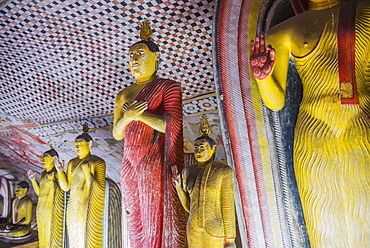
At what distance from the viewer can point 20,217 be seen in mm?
7758

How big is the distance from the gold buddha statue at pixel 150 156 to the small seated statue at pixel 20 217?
473 cm

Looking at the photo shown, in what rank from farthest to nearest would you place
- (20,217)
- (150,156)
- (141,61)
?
(20,217) < (141,61) < (150,156)

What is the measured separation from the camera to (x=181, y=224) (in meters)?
3.50

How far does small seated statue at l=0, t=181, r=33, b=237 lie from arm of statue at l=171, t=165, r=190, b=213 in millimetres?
5188

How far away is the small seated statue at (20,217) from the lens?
7629mm

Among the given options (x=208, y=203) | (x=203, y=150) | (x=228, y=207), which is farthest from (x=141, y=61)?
(x=228, y=207)

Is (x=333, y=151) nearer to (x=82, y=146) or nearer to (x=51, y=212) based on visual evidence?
(x=82, y=146)

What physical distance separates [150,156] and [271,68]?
1.52 m

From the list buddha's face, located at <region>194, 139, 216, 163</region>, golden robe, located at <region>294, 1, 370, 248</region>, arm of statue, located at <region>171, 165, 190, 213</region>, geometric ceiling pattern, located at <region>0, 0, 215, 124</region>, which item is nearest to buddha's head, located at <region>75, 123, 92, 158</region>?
geometric ceiling pattern, located at <region>0, 0, 215, 124</region>

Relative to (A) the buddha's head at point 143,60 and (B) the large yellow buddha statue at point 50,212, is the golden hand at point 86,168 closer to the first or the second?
(B) the large yellow buddha statue at point 50,212

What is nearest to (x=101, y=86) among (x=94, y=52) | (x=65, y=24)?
(x=94, y=52)

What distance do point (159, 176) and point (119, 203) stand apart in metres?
1.86

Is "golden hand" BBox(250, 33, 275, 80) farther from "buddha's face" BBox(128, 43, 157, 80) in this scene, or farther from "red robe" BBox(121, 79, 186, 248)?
"buddha's face" BBox(128, 43, 157, 80)

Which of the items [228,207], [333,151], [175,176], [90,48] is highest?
[90,48]
